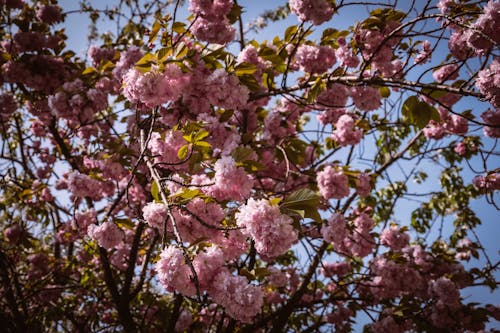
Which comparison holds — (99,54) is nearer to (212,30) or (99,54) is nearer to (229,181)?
(212,30)

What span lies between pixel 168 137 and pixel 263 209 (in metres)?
0.88

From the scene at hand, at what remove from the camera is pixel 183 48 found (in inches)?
75.1

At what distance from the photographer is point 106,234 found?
256cm

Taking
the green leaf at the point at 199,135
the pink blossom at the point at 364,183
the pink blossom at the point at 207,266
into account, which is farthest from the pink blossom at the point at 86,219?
the pink blossom at the point at 364,183

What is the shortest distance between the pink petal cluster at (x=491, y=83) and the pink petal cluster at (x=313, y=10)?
1.06m

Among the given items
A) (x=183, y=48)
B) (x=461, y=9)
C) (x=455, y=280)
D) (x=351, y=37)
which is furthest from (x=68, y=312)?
(x=461, y=9)

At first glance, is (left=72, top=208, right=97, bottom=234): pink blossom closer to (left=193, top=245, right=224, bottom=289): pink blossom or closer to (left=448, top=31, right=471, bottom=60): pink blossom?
(left=193, top=245, right=224, bottom=289): pink blossom

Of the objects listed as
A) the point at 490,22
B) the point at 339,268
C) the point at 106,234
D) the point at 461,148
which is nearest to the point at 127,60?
the point at 106,234

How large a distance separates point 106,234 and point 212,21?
185cm

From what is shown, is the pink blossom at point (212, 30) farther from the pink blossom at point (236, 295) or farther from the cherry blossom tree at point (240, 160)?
the pink blossom at point (236, 295)

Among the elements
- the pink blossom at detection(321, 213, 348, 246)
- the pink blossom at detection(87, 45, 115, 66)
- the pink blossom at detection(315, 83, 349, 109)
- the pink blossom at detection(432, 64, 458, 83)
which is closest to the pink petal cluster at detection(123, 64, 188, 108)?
the pink blossom at detection(315, 83, 349, 109)

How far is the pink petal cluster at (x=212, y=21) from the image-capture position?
2.34 metres

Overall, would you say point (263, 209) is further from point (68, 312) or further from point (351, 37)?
point (68, 312)

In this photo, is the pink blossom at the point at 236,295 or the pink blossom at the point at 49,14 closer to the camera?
the pink blossom at the point at 236,295
